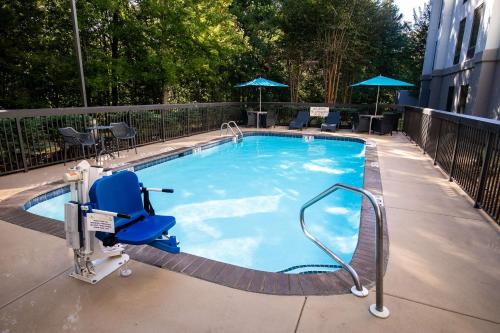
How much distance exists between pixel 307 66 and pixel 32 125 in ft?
43.8

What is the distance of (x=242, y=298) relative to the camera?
7.35 feet

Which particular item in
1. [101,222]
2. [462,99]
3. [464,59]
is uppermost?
[464,59]

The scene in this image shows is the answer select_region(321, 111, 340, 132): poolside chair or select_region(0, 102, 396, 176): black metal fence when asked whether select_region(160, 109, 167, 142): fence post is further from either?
select_region(321, 111, 340, 132): poolside chair

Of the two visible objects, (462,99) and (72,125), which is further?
(462,99)

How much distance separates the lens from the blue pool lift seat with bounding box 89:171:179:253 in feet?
7.53

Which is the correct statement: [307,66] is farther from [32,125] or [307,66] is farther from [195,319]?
[195,319]

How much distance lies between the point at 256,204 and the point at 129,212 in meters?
3.10

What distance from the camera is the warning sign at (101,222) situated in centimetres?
205

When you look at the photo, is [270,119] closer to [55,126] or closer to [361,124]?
[361,124]

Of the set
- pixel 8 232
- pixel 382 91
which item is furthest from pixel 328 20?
pixel 8 232

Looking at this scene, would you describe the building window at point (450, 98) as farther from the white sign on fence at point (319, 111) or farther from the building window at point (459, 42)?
the white sign on fence at point (319, 111)

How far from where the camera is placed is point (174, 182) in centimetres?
642

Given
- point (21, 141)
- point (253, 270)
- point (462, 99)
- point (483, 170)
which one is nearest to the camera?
point (253, 270)

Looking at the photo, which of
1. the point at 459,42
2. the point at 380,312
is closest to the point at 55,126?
the point at 380,312
